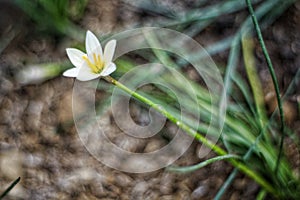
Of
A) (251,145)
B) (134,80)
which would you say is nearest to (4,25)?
(134,80)

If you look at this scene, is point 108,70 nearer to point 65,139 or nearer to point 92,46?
point 92,46

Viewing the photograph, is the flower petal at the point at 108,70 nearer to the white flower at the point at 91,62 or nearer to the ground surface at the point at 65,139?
the white flower at the point at 91,62

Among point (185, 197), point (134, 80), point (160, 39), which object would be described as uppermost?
point (160, 39)

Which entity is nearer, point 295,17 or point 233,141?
point 233,141

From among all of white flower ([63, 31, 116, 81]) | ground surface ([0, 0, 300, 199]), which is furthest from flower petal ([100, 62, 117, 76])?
ground surface ([0, 0, 300, 199])

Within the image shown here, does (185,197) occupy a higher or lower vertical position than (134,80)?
lower

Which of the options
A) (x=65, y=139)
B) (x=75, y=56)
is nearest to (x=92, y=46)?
(x=75, y=56)

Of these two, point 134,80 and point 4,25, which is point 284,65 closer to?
point 134,80

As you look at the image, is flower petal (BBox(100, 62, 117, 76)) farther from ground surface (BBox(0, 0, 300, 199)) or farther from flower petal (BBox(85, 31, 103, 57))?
ground surface (BBox(0, 0, 300, 199))
